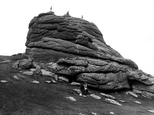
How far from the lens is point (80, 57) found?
34188 mm

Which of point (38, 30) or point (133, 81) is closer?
point (133, 81)

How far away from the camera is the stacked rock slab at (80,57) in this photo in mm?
30656

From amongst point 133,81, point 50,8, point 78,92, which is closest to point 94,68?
point 78,92

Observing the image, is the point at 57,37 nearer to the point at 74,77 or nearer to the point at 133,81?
the point at 74,77

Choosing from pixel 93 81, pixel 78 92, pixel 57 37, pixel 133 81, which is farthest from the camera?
pixel 57 37

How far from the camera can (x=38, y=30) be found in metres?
47.7

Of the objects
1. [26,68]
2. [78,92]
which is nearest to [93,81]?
[78,92]

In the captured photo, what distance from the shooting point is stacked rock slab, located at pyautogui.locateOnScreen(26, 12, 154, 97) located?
30656mm

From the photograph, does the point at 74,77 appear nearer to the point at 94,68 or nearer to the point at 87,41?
the point at 94,68

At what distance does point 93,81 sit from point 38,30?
2922cm

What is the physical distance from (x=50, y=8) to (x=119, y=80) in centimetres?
4180

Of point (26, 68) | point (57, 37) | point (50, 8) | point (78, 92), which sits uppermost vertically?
point (50, 8)

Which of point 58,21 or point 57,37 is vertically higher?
point 58,21

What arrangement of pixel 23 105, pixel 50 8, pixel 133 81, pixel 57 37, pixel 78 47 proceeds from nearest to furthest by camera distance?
pixel 23 105 → pixel 133 81 → pixel 78 47 → pixel 57 37 → pixel 50 8
